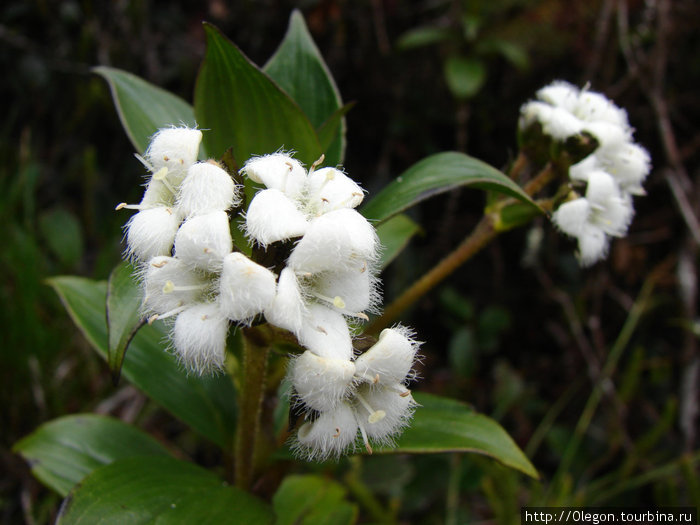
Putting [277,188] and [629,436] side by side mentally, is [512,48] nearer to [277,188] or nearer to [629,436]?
[629,436]

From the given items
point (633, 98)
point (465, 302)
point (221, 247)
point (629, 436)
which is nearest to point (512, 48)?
point (633, 98)

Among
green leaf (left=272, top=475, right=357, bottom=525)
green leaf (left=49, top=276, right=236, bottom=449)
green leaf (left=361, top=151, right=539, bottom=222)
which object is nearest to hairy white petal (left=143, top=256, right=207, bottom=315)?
green leaf (left=361, top=151, right=539, bottom=222)

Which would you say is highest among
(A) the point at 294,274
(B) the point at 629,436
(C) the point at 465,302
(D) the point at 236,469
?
(A) the point at 294,274

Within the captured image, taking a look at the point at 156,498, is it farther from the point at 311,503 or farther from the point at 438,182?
the point at 438,182

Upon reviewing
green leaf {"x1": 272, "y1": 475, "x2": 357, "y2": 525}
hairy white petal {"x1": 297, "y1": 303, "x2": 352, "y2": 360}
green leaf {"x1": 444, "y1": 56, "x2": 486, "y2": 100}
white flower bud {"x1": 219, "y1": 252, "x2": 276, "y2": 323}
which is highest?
white flower bud {"x1": 219, "y1": 252, "x2": 276, "y2": 323}

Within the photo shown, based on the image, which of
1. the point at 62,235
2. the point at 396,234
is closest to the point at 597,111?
the point at 396,234

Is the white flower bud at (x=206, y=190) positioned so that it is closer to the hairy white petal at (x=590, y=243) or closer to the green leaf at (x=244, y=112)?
the green leaf at (x=244, y=112)

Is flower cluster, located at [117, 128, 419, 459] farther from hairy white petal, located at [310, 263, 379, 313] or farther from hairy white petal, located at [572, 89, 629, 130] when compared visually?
hairy white petal, located at [572, 89, 629, 130]
